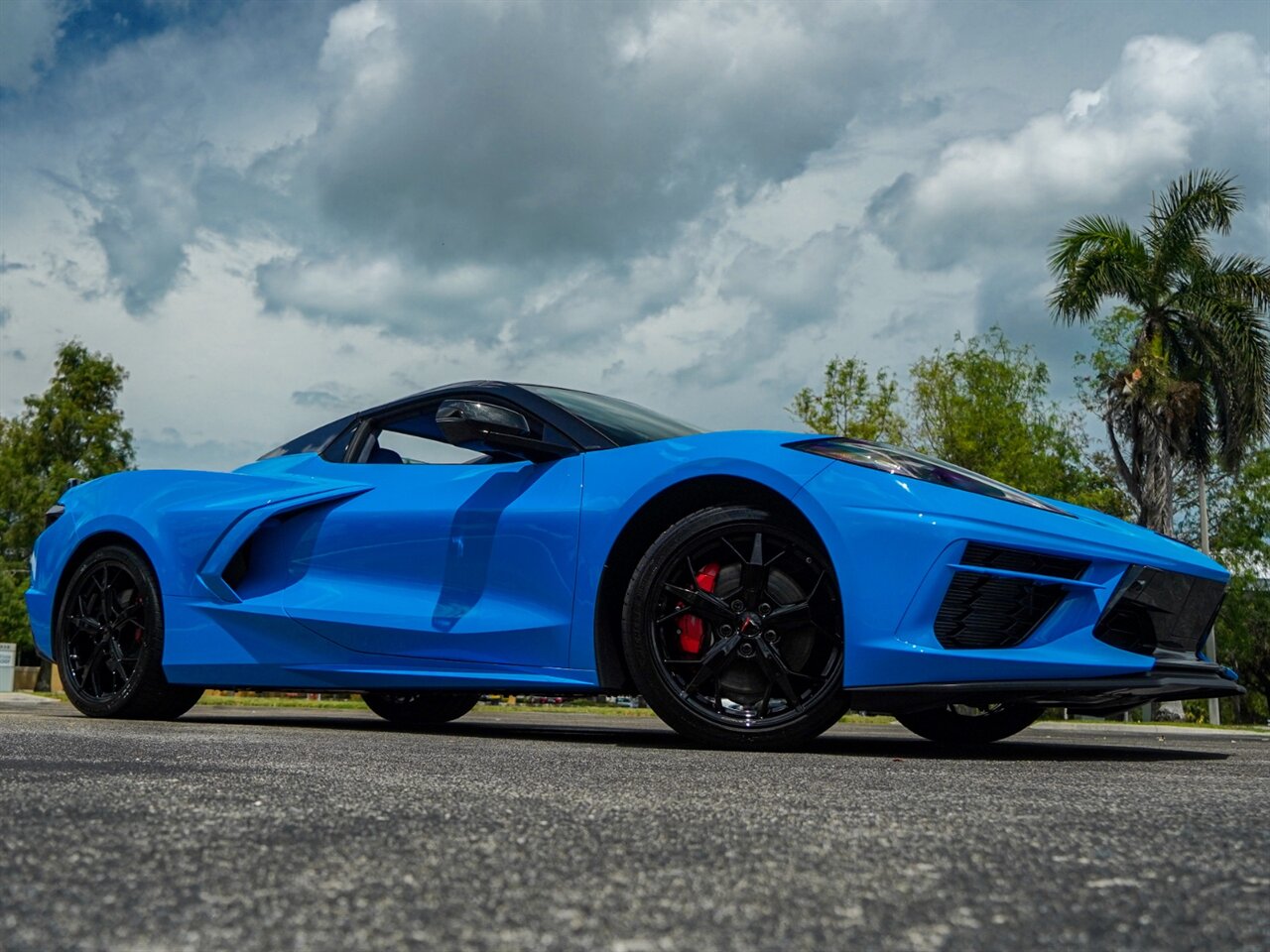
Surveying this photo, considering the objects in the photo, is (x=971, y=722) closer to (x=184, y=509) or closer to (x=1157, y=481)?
(x=184, y=509)

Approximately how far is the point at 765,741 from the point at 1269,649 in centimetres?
4311

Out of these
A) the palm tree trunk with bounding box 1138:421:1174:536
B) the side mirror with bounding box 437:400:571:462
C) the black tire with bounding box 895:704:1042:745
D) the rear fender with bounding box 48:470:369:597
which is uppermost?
the palm tree trunk with bounding box 1138:421:1174:536

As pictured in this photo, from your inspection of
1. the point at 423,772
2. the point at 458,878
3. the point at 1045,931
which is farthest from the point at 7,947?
the point at 423,772

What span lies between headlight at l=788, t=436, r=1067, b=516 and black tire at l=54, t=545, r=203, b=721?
2.90 metres

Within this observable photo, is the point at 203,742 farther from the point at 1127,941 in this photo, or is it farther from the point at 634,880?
the point at 1127,941

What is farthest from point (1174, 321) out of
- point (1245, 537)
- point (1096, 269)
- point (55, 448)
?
point (55, 448)

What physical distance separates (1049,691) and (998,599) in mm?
285

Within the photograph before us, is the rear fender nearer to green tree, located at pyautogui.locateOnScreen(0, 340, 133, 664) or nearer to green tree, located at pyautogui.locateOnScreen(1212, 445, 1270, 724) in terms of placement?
green tree, located at pyautogui.locateOnScreen(0, 340, 133, 664)

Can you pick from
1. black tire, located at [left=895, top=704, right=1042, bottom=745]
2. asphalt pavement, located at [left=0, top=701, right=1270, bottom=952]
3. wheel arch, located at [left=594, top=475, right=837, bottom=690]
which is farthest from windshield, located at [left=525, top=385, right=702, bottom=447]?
asphalt pavement, located at [left=0, top=701, right=1270, bottom=952]

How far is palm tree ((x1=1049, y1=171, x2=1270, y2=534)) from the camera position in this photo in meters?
21.0

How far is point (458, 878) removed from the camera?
55.1 inches

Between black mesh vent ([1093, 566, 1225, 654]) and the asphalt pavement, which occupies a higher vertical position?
black mesh vent ([1093, 566, 1225, 654])

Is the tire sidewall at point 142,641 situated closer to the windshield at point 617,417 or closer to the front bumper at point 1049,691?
the windshield at point 617,417

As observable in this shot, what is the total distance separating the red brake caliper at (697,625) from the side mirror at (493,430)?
707 mm
